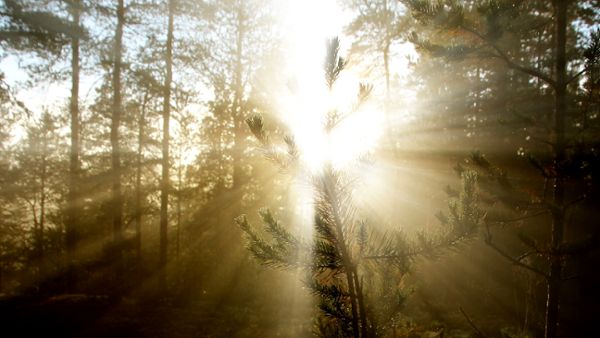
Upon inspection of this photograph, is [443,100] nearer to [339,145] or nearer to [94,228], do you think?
[339,145]

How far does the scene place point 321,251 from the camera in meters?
2.48

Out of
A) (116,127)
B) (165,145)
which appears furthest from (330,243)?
(165,145)

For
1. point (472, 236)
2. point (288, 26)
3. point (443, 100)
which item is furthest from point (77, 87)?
point (443, 100)

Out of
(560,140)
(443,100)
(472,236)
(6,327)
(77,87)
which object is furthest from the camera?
(443,100)

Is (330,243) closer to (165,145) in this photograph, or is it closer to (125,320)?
(125,320)

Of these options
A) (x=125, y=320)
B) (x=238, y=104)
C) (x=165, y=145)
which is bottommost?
(x=125, y=320)

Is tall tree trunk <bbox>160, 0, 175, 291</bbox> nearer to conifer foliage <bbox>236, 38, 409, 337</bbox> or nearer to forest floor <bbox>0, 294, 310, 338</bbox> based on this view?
forest floor <bbox>0, 294, 310, 338</bbox>

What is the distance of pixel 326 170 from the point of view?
2.31 m

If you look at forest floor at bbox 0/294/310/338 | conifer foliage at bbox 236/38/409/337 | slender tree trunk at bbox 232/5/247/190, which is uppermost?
slender tree trunk at bbox 232/5/247/190

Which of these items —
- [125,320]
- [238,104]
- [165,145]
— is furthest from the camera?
[238,104]

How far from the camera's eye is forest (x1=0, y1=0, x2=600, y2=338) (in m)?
2.55

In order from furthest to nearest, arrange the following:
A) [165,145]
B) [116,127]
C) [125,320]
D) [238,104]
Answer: [238,104]
[165,145]
[116,127]
[125,320]

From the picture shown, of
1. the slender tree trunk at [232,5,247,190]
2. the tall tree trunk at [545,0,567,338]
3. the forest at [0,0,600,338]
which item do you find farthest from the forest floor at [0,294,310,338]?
the tall tree trunk at [545,0,567,338]

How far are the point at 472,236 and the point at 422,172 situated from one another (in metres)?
12.2
